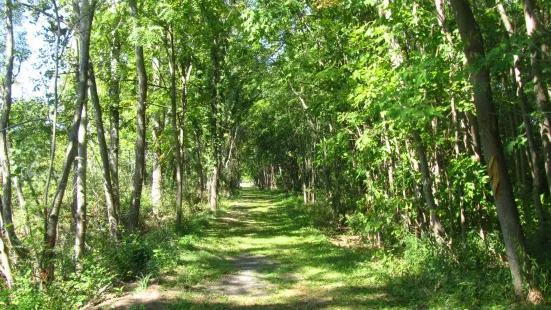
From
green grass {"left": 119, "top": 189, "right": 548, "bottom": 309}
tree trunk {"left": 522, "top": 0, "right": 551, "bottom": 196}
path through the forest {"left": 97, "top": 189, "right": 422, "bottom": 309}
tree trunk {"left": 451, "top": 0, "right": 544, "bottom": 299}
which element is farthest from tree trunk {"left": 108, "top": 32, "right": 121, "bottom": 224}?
tree trunk {"left": 522, "top": 0, "right": 551, "bottom": 196}

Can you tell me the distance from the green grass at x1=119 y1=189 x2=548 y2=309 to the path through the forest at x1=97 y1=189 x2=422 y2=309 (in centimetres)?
2

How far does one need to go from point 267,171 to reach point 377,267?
54725mm

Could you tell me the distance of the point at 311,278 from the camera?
961 centimetres

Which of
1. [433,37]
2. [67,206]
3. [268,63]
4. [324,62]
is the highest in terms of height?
[268,63]

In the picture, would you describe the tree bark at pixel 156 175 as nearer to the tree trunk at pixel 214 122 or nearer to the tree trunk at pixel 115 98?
the tree trunk at pixel 115 98

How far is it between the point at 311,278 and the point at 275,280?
82 cm

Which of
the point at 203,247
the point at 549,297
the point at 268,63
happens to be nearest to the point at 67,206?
the point at 203,247

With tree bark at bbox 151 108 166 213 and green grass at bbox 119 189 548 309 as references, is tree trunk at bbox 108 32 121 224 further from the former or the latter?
green grass at bbox 119 189 548 309

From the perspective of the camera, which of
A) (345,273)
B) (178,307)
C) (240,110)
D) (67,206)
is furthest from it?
(240,110)

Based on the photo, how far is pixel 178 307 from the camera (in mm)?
7434

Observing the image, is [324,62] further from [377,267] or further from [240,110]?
[240,110]

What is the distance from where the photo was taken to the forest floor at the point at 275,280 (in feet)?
25.0

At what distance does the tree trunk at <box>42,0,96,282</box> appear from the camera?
8719 mm

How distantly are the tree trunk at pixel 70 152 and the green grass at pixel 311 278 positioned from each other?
235 centimetres
